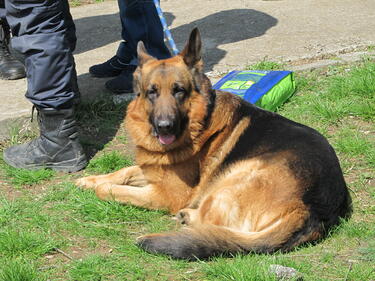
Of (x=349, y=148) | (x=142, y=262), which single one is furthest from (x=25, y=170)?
(x=349, y=148)

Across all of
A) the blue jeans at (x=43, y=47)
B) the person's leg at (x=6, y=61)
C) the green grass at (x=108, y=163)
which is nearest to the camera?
the blue jeans at (x=43, y=47)

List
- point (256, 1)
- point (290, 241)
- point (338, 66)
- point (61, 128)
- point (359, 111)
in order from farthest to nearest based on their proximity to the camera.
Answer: point (256, 1) < point (338, 66) < point (359, 111) < point (61, 128) < point (290, 241)

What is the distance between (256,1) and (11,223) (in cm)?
643

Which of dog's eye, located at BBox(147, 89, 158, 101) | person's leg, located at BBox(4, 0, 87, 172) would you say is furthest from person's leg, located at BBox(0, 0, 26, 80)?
dog's eye, located at BBox(147, 89, 158, 101)

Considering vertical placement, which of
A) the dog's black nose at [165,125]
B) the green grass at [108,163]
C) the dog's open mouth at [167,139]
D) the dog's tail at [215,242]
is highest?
the dog's black nose at [165,125]

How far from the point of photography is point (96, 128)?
→ 18.8 ft

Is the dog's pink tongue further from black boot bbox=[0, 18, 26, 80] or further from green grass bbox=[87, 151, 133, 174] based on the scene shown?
black boot bbox=[0, 18, 26, 80]

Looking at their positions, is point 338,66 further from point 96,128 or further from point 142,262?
point 142,262

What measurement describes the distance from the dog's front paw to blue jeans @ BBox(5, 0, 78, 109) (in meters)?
0.67

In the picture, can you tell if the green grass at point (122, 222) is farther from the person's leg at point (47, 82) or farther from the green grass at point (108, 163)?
the person's leg at point (47, 82)

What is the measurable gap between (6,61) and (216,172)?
3484 millimetres

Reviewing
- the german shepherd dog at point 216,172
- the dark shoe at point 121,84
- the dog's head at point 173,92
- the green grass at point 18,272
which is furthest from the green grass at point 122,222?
the dog's head at point 173,92

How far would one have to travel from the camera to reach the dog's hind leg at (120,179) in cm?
464

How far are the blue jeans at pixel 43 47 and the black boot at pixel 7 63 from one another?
1.78 m
